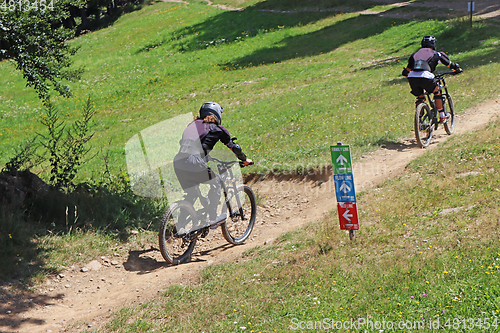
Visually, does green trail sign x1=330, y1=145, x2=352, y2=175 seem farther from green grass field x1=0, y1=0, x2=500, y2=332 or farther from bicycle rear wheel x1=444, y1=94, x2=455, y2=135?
bicycle rear wheel x1=444, y1=94, x2=455, y2=135

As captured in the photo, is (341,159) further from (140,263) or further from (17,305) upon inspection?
(17,305)

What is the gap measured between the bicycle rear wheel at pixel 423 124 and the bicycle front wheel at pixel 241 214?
4773 mm

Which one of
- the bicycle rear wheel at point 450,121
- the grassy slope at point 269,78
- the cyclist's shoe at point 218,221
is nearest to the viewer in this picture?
the cyclist's shoe at point 218,221

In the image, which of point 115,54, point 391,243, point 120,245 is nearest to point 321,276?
point 391,243

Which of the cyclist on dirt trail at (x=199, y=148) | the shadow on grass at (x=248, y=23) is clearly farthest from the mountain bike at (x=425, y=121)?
the shadow on grass at (x=248, y=23)

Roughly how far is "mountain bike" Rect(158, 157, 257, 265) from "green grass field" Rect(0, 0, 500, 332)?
994mm

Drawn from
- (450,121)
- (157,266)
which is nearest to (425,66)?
(450,121)

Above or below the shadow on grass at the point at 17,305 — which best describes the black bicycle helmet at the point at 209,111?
above

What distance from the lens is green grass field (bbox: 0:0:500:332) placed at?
14.8ft

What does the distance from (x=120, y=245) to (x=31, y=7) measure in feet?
18.1

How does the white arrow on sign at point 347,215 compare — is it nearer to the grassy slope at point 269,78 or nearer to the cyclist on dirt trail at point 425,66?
the grassy slope at point 269,78

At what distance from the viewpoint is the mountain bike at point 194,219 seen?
6.65m

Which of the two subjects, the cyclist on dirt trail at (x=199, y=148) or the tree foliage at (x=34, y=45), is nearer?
the cyclist on dirt trail at (x=199, y=148)

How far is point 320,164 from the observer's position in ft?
34.6
